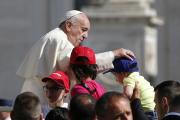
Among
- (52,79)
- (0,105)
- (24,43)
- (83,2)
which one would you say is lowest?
(83,2)

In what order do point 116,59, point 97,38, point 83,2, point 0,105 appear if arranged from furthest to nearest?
point 83,2 < point 97,38 < point 0,105 < point 116,59

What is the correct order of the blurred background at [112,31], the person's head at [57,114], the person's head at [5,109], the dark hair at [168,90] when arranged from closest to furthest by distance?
the person's head at [57,114] → the dark hair at [168,90] → the person's head at [5,109] → the blurred background at [112,31]

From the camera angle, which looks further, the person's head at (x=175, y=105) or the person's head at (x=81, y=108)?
the person's head at (x=81, y=108)

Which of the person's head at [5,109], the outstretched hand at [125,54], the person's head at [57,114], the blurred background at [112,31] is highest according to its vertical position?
the outstretched hand at [125,54]

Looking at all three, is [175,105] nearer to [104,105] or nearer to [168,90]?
[104,105]

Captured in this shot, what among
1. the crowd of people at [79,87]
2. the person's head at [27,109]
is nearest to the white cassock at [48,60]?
the crowd of people at [79,87]

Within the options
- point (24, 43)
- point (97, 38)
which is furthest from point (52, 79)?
point (97, 38)

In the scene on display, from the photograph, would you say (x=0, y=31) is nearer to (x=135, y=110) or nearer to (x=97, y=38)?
(x=97, y=38)

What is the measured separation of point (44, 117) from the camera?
11039 mm

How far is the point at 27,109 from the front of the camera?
1028 centimetres

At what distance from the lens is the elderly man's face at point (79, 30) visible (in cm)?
1148

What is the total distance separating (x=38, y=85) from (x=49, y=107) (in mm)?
492

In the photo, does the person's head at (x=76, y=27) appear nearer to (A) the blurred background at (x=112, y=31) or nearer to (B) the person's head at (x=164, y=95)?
(B) the person's head at (x=164, y=95)

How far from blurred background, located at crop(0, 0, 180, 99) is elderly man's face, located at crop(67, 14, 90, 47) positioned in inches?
576
